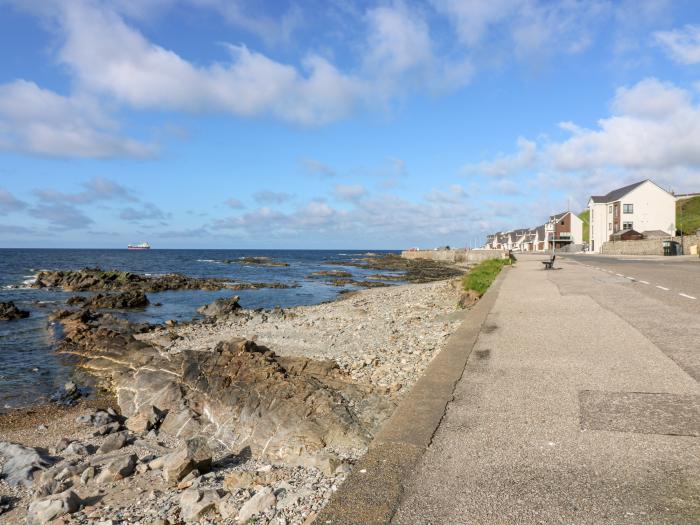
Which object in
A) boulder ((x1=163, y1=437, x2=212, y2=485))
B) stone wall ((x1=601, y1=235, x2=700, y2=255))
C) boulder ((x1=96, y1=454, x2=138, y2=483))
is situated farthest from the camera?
stone wall ((x1=601, y1=235, x2=700, y2=255))

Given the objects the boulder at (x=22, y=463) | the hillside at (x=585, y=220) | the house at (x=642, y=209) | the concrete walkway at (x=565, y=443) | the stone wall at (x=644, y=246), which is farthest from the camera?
the hillside at (x=585, y=220)

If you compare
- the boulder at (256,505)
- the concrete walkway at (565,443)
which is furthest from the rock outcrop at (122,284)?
the boulder at (256,505)

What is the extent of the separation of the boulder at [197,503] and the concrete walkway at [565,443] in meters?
2.15

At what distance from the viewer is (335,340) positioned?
44.7 ft

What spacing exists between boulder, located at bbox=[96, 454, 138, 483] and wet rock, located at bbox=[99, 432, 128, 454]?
1.14 meters

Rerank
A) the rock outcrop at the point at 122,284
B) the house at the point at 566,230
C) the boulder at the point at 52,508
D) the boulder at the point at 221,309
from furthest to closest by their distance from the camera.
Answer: the house at the point at 566,230 → the rock outcrop at the point at 122,284 → the boulder at the point at 221,309 → the boulder at the point at 52,508

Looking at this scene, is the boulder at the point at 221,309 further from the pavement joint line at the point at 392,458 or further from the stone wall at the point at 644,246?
the stone wall at the point at 644,246

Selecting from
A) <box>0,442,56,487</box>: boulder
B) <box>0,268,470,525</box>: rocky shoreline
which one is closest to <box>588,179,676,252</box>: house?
<box>0,268,470,525</box>: rocky shoreline

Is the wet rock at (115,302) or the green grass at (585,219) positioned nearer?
the wet rock at (115,302)

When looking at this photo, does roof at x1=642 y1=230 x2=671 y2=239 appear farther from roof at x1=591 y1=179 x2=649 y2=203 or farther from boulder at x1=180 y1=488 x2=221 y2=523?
boulder at x1=180 y1=488 x2=221 y2=523

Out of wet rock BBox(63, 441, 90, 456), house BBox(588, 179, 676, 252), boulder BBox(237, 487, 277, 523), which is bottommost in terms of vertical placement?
wet rock BBox(63, 441, 90, 456)

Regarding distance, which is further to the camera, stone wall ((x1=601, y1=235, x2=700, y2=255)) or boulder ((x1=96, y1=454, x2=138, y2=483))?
stone wall ((x1=601, y1=235, x2=700, y2=255))

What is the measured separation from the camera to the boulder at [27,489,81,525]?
538 centimetres

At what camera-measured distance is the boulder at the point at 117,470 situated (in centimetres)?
632
